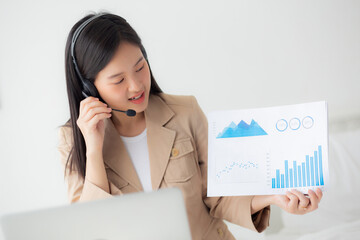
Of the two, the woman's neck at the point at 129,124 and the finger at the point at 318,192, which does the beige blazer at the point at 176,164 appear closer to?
the woman's neck at the point at 129,124

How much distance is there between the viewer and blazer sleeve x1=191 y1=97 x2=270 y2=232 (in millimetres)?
1253

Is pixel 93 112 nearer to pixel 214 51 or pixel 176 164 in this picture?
pixel 176 164

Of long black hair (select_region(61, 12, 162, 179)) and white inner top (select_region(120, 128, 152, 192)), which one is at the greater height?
long black hair (select_region(61, 12, 162, 179))

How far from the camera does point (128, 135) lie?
4.67 ft

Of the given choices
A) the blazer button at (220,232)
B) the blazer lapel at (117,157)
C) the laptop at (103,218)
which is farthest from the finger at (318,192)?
the blazer lapel at (117,157)

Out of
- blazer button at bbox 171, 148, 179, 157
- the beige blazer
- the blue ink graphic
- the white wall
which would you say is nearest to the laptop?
the blue ink graphic

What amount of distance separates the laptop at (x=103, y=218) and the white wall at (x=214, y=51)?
130cm

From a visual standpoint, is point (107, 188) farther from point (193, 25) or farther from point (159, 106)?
point (193, 25)

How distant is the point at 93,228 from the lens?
0.80 meters

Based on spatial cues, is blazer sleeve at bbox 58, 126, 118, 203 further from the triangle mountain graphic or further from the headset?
the triangle mountain graphic

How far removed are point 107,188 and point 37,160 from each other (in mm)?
1010

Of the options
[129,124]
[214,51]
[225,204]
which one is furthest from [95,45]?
[214,51]

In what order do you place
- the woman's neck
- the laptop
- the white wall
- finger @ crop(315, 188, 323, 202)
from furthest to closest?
the white wall
the woman's neck
finger @ crop(315, 188, 323, 202)
the laptop

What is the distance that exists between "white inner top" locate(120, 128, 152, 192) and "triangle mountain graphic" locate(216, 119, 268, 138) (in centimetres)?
36
